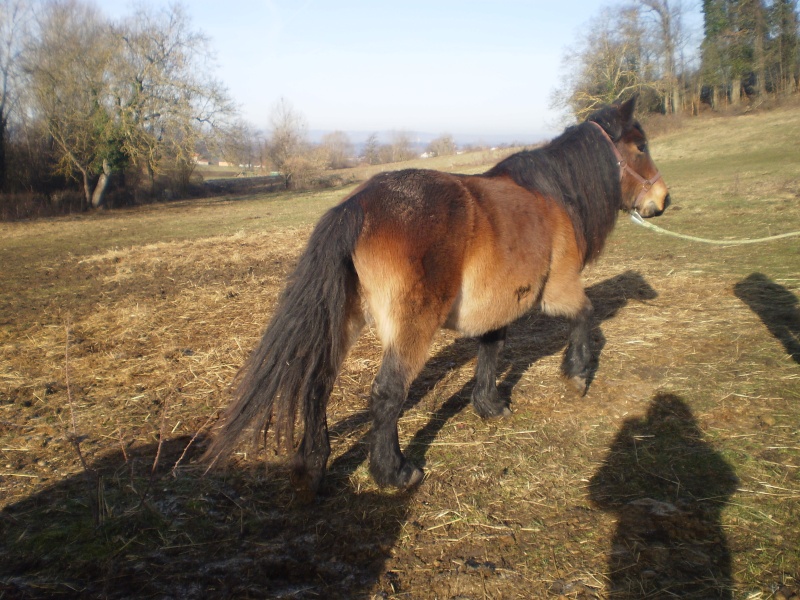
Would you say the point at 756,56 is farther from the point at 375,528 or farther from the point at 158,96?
the point at 375,528

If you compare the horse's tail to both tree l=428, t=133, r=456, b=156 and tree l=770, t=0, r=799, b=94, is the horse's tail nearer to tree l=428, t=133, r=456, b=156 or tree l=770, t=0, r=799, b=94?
tree l=770, t=0, r=799, b=94

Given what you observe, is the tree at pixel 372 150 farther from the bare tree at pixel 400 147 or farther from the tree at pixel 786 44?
the tree at pixel 786 44

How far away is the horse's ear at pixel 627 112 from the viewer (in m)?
4.57

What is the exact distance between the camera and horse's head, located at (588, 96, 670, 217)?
4.62m

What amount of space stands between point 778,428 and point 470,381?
2401mm

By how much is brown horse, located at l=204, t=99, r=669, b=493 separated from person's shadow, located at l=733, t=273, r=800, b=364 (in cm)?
286

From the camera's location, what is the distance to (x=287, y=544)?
270 cm

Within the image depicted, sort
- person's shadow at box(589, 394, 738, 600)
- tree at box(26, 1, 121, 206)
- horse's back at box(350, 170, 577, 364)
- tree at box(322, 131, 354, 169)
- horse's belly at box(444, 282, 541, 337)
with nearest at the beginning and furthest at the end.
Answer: person's shadow at box(589, 394, 738, 600) → horse's back at box(350, 170, 577, 364) → horse's belly at box(444, 282, 541, 337) → tree at box(26, 1, 121, 206) → tree at box(322, 131, 354, 169)

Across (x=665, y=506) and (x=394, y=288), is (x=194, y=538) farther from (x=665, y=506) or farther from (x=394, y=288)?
(x=665, y=506)

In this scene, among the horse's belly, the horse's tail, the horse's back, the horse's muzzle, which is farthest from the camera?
the horse's muzzle

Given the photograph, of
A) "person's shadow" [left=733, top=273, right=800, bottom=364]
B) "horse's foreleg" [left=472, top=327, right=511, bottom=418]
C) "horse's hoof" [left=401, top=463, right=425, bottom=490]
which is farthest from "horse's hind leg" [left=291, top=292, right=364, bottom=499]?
"person's shadow" [left=733, top=273, right=800, bottom=364]

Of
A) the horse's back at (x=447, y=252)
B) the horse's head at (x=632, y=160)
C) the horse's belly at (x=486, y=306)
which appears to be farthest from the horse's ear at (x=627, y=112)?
the horse's belly at (x=486, y=306)

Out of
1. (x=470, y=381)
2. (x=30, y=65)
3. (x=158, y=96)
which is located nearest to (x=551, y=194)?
(x=470, y=381)

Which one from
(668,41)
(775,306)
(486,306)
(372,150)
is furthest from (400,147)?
(486,306)
